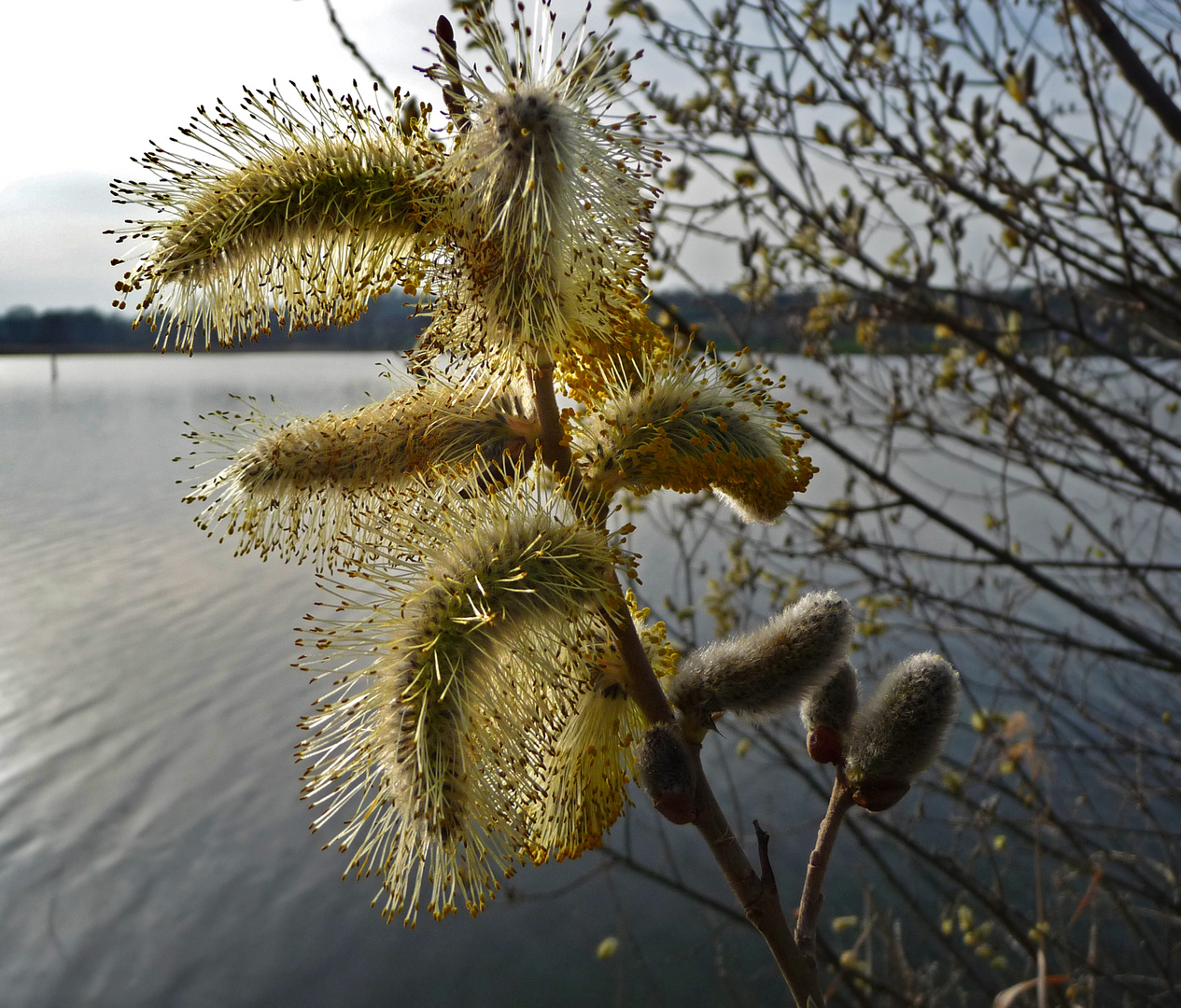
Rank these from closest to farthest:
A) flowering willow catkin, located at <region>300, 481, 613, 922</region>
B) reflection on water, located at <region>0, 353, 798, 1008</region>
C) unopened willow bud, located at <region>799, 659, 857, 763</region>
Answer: flowering willow catkin, located at <region>300, 481, 613, 922</region>, unopened willow bud, located at <region>799, 659, 857, 763</region>, reflection on water, located at <region>0, 353, 798, 1008</region>

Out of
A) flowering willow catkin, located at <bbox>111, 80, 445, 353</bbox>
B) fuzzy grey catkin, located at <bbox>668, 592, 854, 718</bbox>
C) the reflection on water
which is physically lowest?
the reflection on water

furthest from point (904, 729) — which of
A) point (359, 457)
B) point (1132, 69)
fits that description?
point (1132, 69)

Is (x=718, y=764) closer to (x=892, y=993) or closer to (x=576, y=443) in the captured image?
(x=892, y=993)

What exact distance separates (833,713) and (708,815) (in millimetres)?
294

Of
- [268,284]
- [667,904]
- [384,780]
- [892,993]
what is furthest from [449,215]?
[667,904]

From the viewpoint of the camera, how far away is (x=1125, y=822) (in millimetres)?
7250

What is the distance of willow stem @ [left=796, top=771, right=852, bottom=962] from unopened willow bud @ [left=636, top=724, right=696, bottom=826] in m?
0.20

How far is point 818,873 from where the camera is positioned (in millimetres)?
1112

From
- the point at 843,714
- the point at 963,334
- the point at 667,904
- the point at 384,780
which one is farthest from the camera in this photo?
the point at 667,904

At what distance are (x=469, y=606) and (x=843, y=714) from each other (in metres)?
0.58

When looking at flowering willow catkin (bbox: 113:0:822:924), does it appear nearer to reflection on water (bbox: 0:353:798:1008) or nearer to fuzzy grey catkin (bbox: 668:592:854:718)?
fuzzy grey catkin (bbox: 668:592:854:718)

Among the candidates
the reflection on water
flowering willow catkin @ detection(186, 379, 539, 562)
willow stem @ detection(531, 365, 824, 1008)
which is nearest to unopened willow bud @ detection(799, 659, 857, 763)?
willow stem @ detection(531, 365, 824, 1008)

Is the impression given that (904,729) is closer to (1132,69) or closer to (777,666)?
(777,666)

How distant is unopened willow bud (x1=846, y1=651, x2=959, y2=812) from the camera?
3.59 feet
